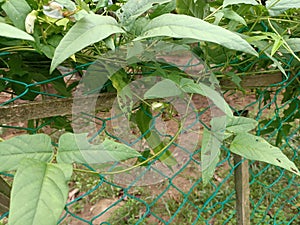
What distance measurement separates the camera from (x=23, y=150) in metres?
0.60

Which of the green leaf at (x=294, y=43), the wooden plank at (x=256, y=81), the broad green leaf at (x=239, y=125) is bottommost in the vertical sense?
the wooden plank at (x=256, y=81)

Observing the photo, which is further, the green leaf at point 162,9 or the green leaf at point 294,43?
the green leaf at point 294,43

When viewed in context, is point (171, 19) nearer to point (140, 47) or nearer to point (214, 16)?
point (140, 47)

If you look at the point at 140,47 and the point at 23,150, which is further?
the point at 140,47

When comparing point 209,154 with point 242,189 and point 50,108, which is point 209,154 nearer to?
point 50,108

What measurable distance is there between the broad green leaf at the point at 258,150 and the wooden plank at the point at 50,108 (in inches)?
11.9

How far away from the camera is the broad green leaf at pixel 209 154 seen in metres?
0.85

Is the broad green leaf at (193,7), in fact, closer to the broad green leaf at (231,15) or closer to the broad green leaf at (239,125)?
the broad green leaf at (231,15)

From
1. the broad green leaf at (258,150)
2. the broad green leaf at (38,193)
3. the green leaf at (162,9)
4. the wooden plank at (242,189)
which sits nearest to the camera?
the broad green leaf at (38,193)

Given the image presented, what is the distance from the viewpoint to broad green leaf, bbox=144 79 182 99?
0.80 meters

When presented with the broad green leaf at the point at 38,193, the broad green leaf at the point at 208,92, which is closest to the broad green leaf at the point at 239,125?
the broad green leaf at the point at 208,92

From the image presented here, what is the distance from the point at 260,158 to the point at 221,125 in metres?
0.12

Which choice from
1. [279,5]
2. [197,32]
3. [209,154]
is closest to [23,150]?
[197,32]

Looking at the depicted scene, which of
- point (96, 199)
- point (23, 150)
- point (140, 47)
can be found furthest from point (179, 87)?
point (96, 199)
